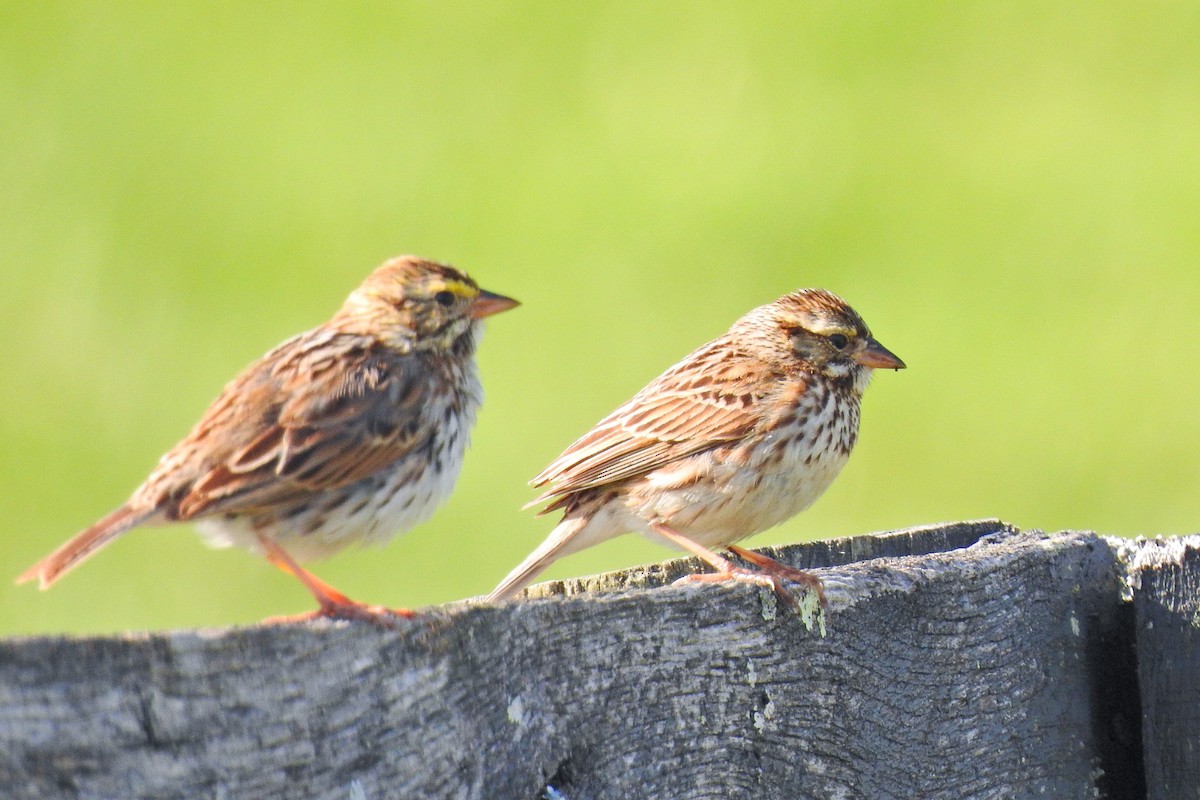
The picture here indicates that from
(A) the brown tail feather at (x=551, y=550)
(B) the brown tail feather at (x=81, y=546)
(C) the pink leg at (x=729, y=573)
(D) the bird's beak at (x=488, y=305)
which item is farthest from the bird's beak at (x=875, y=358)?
(B) the brown tail feather at (x=81, y=546)

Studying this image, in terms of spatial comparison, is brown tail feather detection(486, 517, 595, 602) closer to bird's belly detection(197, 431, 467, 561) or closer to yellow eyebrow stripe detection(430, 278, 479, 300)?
yellow eyebrow stripe detection(430, 278, 479, 300)

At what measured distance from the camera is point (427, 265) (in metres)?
4.94

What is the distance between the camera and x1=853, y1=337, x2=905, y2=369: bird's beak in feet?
22.5

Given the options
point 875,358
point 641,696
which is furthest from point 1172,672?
point 875,358

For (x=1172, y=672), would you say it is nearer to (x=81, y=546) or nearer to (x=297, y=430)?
(x=297, y=430)

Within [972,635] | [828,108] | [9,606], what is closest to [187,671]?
[972,635]

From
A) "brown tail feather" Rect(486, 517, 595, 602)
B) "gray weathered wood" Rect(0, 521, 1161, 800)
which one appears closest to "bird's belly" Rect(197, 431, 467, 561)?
"gray weathered wood" Rect(0, 521, 1161, 800)

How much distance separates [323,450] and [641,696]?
3.60 feet

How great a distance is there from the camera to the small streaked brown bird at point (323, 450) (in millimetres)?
3869

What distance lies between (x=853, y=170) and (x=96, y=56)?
5.17 metres

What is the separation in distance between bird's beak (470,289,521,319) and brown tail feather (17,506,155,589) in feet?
4.36

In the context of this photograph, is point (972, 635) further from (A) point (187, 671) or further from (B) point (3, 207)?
(B) point (3, 207)

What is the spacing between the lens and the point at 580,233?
11.9 m

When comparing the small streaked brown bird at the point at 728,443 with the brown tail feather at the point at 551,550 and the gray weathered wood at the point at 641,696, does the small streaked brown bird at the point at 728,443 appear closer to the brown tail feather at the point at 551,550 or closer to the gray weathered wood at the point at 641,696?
the brown tail feather at the point at 551,550
